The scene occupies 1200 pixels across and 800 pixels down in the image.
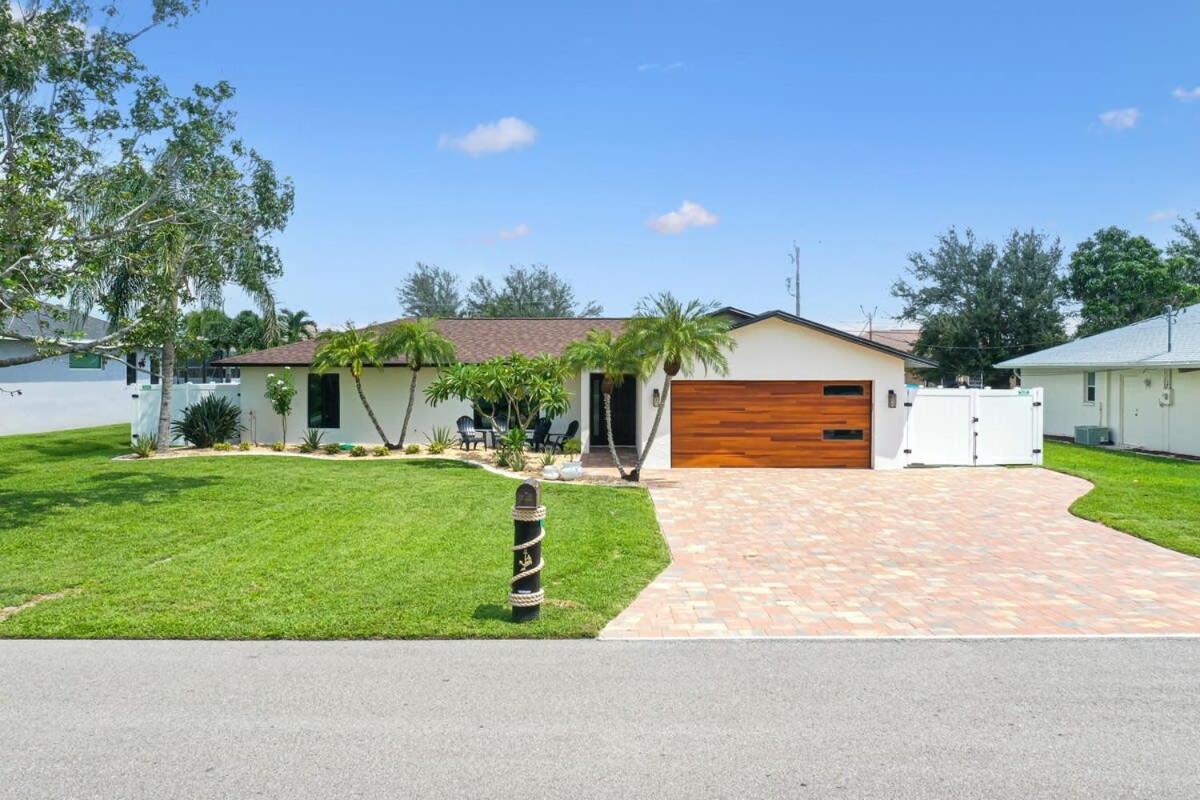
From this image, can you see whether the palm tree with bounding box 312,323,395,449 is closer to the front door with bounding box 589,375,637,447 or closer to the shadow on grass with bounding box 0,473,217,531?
the shadow on grass with bounding box 0,473,217,531

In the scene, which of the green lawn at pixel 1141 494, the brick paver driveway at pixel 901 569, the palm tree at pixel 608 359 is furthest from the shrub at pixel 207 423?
the green lawn at pixel 1141 494

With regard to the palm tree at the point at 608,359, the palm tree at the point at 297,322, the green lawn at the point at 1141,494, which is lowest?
the green lawn at the point at 1141,494

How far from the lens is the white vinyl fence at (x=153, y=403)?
2053cm

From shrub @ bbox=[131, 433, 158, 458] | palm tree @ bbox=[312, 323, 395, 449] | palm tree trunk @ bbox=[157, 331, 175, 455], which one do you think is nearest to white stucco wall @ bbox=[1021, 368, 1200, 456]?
palm tree @ bbox=[312, 323, 395, 449]

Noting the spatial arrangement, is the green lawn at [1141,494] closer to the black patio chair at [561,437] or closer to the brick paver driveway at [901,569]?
the brick paver driveway at [901,569]

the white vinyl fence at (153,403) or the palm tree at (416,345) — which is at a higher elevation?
the palm tree at (416,345)

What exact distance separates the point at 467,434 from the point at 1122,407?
704 inches

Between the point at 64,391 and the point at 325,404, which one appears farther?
the point at 64,391

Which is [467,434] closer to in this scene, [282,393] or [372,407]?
[372,407]

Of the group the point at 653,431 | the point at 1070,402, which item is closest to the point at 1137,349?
the point at 1070,402

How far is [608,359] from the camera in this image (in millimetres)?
15969

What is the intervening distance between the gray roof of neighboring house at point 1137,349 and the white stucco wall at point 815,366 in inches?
296

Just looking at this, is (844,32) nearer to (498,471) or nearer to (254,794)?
(498,471)

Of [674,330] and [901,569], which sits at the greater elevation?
[674,330]
